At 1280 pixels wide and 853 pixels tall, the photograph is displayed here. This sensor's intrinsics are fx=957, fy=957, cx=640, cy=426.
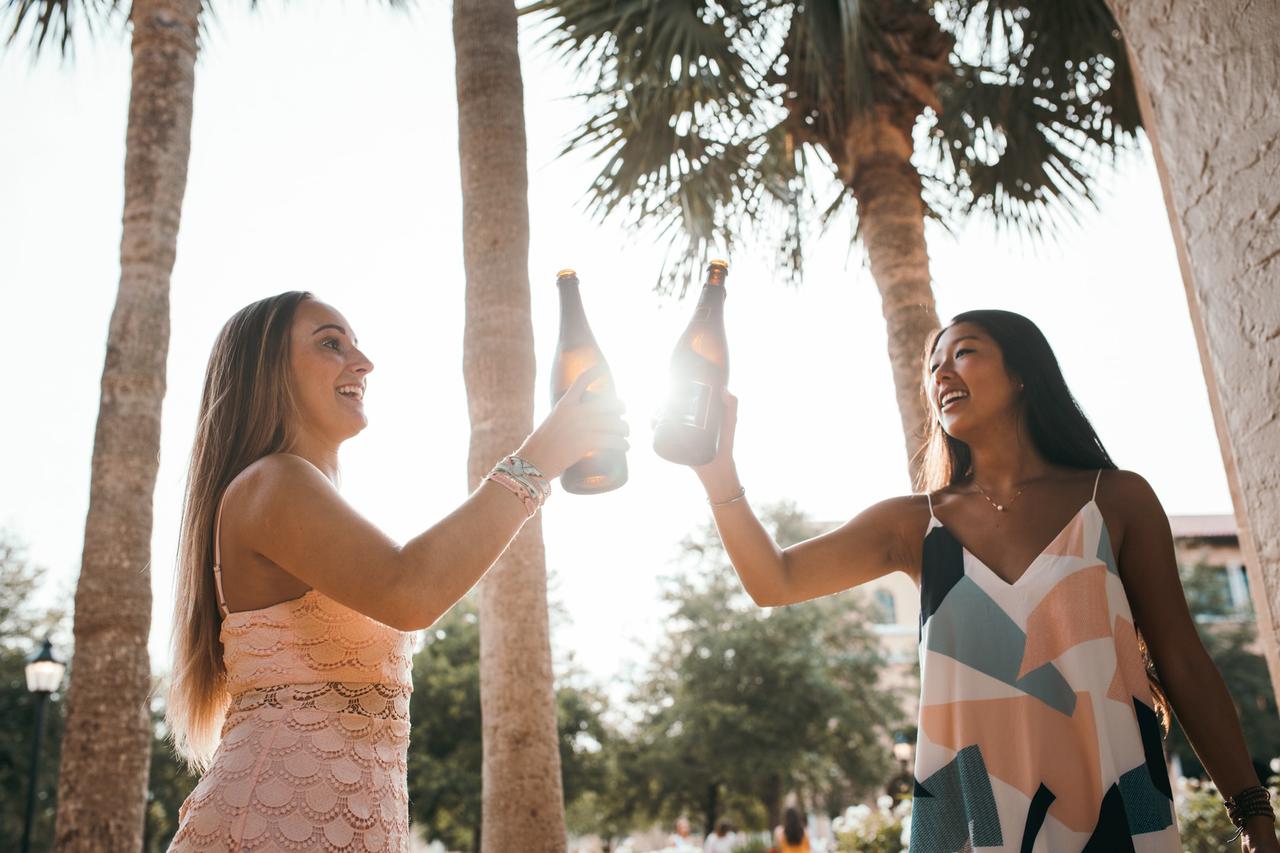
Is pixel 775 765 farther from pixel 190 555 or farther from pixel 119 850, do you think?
pixel 190 555

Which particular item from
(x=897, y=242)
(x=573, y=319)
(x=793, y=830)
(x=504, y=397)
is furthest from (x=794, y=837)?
(x=573, y=319)

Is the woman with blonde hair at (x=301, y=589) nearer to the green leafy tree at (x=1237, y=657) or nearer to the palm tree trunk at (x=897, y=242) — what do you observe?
the palm tree trunk at (x=897, y=242)

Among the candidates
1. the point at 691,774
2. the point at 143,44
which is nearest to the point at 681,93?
the point at 143,44

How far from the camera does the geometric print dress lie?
164 centimetres

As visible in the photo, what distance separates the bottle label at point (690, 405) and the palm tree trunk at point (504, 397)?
1.62 metres

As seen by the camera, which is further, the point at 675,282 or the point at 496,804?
the point at 675,282

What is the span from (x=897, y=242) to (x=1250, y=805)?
4386 mm

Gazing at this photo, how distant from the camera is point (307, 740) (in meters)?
→ 1.54

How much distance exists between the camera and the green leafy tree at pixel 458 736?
64.1ft

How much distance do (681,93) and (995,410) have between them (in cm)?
474

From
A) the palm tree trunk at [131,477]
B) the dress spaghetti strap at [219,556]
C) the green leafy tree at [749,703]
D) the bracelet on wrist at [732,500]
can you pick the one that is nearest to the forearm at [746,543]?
the bracelet on wrist at [732,500]

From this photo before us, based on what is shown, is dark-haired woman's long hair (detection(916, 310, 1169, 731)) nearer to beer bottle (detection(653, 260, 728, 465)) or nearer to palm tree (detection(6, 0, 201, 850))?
beer bottle (detection(653, 260, 728, 465))

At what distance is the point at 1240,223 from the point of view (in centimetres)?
168

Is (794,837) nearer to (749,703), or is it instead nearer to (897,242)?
(897,242)
